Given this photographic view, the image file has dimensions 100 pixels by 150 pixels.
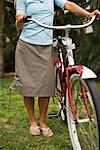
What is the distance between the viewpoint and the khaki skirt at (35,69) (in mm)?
4289

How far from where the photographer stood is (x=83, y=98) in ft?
12.2

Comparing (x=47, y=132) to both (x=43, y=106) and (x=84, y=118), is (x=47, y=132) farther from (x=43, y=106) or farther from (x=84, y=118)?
(x=84, y=118)

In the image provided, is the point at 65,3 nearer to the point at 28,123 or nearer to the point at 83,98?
the point at 83,98

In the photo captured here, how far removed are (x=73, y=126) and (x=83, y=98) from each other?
0.46 metres

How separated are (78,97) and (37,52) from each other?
67 centimetres

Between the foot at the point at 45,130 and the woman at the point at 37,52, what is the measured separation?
0.37m

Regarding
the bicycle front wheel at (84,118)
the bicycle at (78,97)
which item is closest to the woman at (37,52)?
the bicycle at (78,97)

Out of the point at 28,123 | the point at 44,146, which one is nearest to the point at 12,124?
the point at 28,123

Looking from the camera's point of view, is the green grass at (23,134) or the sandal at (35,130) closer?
the green grass at (23,134)

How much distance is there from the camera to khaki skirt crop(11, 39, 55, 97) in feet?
14.1

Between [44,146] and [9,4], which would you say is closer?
[44,146]

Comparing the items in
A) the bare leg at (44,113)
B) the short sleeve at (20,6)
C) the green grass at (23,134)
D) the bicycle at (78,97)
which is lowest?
the green grass at (23,134)

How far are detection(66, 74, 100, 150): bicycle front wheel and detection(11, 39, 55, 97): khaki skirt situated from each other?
32 centimetres

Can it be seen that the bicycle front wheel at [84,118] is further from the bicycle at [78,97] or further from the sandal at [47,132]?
the sandal at [47,132]
